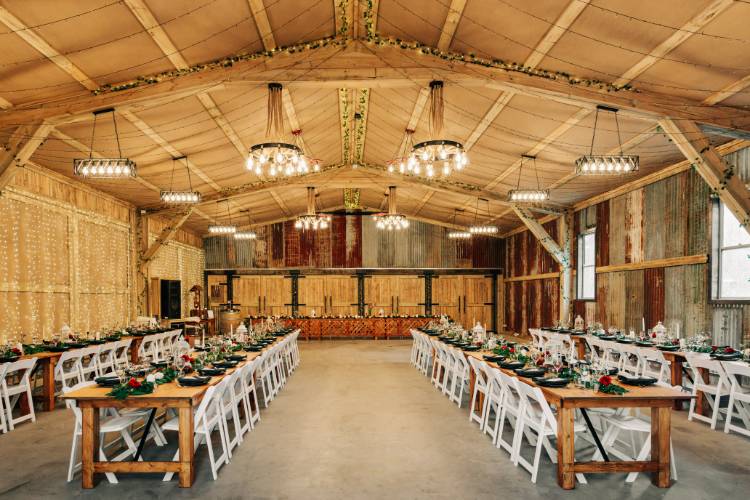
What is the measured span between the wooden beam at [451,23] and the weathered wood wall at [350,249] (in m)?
13.3

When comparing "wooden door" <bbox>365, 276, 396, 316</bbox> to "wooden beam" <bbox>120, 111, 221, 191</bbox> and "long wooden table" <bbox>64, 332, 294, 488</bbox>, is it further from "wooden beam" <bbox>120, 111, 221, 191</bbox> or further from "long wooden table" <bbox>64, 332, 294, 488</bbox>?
"long wooden table" <bbox>64, 332, 294, 488</bbox>

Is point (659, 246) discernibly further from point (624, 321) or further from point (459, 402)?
point (459, 402)

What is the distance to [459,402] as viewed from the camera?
24.3ft

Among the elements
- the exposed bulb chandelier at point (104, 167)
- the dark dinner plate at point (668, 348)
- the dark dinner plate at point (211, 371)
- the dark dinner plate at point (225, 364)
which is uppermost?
the exposed bulb chandelier at point (104, 167)

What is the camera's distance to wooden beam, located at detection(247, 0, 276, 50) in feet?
18.9

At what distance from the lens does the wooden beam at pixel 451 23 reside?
→ 5758mm

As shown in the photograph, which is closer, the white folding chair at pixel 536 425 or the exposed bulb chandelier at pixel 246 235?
the white folding chair at pixel 536 425

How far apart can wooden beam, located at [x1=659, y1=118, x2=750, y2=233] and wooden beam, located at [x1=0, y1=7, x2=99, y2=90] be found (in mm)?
7690

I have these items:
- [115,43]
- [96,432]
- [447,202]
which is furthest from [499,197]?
[96,432]

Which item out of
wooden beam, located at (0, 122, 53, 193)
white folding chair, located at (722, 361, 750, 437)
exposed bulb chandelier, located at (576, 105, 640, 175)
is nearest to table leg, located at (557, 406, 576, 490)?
white folding chair, located at (722, 361, 750, 437)

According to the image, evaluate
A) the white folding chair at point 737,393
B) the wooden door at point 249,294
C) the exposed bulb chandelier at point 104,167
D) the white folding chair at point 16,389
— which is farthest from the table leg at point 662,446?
the wooden door at point 249,294

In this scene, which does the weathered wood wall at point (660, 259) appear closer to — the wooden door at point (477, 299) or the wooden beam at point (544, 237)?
the wooden beam at point (544, 237)

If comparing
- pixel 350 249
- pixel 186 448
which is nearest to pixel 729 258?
pixel 186 448

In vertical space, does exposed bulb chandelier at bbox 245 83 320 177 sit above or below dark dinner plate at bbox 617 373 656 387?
above
